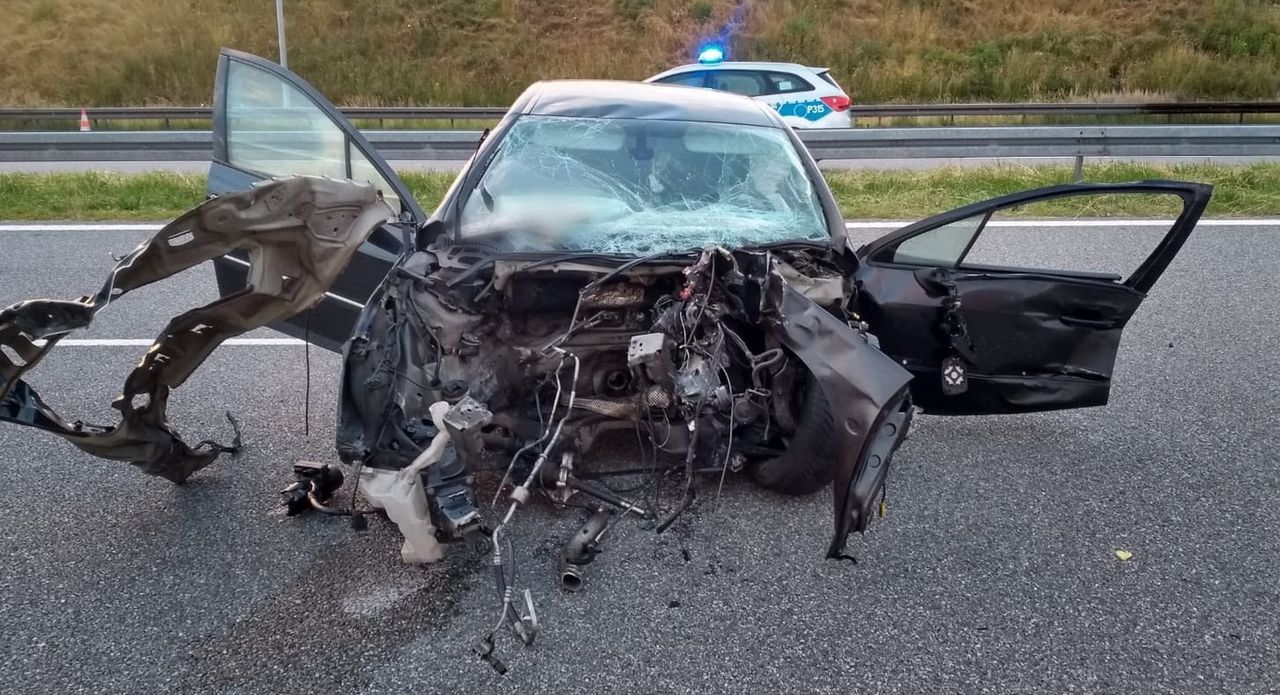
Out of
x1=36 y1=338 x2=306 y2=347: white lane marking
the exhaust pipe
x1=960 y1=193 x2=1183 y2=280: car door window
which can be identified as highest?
x1=960 y1=193 x2=1183 y2=280: car door window

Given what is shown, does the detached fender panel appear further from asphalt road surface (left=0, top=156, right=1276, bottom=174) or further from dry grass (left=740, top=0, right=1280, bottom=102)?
dry grass (left=740, top=0, right=1280, bottom=102)

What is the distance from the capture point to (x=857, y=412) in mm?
2734

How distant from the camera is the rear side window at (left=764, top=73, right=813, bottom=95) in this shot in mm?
12117

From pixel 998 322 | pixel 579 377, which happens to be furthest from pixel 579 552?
pixel 998 322

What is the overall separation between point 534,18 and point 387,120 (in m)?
8.63

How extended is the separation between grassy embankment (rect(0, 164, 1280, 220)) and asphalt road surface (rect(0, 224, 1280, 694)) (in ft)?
14.9

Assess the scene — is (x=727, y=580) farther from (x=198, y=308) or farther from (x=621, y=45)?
(x=621, y=45)

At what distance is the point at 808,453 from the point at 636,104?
192 centimetres

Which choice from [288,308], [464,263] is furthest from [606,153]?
[288,308]

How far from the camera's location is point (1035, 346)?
3809 millimetres

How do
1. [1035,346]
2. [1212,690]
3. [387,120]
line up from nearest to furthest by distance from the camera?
1. [1212,690]
2. [1035,346]
3. [387,120]

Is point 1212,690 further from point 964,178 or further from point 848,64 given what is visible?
point 848,64

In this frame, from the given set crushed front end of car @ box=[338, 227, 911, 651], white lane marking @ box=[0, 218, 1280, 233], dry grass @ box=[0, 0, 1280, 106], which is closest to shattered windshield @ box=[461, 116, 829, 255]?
crushed front end of car @ box=[338, 227, 911, 651]

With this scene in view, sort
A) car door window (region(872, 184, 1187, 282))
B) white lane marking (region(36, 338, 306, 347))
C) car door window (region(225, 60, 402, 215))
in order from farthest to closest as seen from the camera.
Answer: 1. car door window (region(872, 184, 1187, 282))
2. white lane marking (region(36, 338, 306, 347))
3. car door window (region(225, 60, 402, 215))
